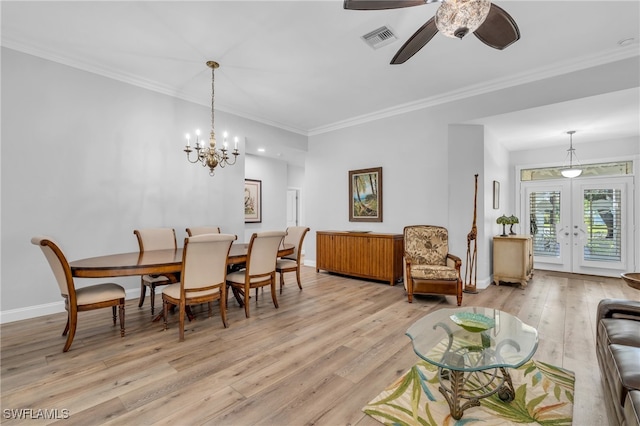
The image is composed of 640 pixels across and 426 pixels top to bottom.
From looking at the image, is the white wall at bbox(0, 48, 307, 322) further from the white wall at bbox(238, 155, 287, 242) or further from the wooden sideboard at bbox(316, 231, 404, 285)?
the white wall at bbox(238, 155, 287, 242)

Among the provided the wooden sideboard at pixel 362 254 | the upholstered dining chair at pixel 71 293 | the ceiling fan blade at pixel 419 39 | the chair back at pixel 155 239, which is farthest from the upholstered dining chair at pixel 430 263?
the upholstered dining chair at pixel 71 293

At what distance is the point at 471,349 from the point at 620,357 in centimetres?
69

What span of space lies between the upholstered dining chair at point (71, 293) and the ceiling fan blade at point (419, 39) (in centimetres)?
325

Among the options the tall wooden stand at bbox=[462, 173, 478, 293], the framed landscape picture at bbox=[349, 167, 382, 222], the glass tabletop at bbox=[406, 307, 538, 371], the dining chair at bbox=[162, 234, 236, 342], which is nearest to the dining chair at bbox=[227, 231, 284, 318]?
the dining chair at bbox=[162, 234, 236, 342]

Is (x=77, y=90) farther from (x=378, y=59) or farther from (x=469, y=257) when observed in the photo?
(x=469, y=257)

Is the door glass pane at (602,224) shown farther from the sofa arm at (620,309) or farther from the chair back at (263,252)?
the chair back at (263,252)

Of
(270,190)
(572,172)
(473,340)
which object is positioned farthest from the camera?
(270,190)

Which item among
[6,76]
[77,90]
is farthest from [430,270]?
[6,76]

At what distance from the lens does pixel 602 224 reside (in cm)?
562

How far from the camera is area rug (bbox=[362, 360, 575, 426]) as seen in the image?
1685 mm

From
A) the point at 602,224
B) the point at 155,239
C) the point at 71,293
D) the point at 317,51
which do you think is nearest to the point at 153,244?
the point at 155,239

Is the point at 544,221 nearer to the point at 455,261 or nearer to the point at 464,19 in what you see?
the point at 455,261

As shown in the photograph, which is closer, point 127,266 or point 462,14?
point 462,14

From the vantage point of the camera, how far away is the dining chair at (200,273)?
2713 millimetres
